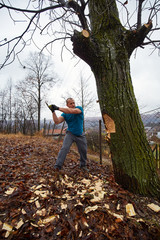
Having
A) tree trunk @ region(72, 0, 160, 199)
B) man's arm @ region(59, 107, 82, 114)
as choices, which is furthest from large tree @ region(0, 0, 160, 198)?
man's arm @ region(59, 107, 82, 114)

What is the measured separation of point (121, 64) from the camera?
6.01ft

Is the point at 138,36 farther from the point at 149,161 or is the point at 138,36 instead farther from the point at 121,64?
the point at 149,161

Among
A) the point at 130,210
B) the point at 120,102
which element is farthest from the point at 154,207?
the point at 120,102

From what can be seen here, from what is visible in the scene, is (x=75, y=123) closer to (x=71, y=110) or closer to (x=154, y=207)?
(x=71, y=110)

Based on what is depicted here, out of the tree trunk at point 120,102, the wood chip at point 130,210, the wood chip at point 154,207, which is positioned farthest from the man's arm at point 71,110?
the wood chip at point 154,207

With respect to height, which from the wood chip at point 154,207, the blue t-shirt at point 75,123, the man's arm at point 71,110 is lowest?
the wood chip at point 154,207

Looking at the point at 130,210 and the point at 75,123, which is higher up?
the point at 75,123

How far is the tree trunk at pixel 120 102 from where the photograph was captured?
1713mm

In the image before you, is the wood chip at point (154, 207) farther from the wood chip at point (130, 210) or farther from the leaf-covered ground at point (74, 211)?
the wood chip at point (130, 210)

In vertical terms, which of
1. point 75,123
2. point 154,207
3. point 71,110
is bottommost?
point 154,207

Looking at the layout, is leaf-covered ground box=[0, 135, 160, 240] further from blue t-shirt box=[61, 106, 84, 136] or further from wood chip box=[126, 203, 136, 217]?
blue t-shirt box=[61, 106, 84, 136]

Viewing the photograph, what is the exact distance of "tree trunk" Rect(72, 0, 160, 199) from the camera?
1.71 m

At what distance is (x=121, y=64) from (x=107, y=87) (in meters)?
0.40

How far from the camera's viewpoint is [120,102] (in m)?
1.78
